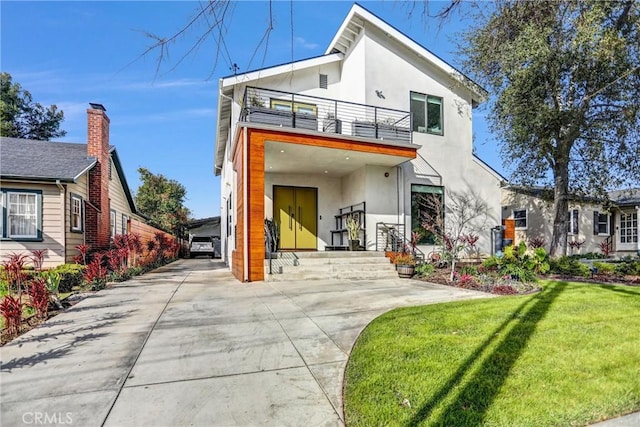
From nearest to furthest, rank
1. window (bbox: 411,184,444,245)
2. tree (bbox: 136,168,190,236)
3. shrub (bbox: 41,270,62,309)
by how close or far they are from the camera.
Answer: shrub (bbox: 41,270,62,309) → window (bbox: 411,184,444,245) → tree (bbox: 136,168,190,236)

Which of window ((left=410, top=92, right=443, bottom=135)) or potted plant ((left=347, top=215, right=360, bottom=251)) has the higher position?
window ((left=410, top=92, right=443, bottom=135))

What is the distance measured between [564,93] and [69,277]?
15.0 meters

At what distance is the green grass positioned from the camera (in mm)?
2494

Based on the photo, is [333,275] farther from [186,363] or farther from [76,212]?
[76,212]

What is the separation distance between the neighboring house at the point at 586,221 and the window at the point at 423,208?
7866 mm

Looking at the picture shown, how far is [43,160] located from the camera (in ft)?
37.9

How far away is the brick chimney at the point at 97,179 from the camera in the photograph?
40.1 feet

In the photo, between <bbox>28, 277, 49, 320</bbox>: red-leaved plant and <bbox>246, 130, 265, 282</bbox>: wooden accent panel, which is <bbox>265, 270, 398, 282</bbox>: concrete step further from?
<bbox>28, 277, 49, 320</bbox>: red-leaved plant

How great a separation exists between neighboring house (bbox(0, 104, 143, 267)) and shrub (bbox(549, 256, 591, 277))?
50.1 feet

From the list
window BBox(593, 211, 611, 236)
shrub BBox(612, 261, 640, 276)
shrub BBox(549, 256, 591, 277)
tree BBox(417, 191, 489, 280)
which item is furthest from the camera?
window BBox(593, 211, 611, 236)

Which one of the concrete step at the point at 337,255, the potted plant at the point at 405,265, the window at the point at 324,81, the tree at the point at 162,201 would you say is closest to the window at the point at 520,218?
the potted plant at the point at 405,265

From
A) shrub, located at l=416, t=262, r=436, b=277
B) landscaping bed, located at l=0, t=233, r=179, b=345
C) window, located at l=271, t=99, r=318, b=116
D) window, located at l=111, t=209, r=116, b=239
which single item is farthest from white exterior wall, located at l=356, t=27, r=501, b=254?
window, located at l=111, t=209, r=116, b=239

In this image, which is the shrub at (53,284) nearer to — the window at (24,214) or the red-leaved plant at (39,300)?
the red-leaved plant at (39,300)

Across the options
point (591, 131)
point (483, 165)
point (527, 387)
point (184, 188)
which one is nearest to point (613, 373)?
point (527, 387)
